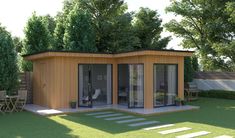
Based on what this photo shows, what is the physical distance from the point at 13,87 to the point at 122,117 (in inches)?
209

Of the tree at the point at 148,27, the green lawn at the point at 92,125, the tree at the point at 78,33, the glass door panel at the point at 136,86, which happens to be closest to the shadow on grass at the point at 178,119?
the green lawn at the point at 92,125

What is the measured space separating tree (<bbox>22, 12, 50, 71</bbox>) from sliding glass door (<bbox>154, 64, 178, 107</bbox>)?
7.64 m

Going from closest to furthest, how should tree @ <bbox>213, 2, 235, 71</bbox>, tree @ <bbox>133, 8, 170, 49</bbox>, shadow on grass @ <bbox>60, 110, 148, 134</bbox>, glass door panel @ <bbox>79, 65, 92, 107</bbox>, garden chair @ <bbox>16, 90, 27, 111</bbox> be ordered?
shadow on grass @ <bbox>60, 110, 148, 134</bbox>, garden chair @ <bbox>16, 90, 27, 111</bbox>, glass door panel @ <bbox>79, 65, 92, 107</bbox>, tree @ <bbox>213, 2, 235, 71</bbox>, tree @ <bbox>133, 8, 170, 49</bbox>

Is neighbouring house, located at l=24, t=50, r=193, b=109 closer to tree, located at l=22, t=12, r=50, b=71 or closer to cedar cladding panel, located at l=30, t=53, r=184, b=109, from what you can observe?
cedar cladding panel, located at l=30, t=53, r=184, b=109

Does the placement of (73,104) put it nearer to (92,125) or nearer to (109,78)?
(109,78)

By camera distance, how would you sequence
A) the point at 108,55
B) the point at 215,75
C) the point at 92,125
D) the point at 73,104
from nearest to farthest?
the point at 92,125 < the point at 73,104 < the point at 108,55 < the point at 215,75

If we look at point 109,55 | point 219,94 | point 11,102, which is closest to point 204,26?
point 219,94

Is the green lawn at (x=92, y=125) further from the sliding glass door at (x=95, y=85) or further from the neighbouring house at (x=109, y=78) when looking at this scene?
the sliding glass door at (x=95, y=85)

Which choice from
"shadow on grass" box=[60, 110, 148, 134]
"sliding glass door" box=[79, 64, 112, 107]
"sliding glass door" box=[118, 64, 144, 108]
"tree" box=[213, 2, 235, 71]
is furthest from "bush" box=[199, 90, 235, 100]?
"shadow on grass" box=[60, 110, 148, 134]

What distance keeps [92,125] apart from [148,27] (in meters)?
15.3

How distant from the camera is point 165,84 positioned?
13.0 m

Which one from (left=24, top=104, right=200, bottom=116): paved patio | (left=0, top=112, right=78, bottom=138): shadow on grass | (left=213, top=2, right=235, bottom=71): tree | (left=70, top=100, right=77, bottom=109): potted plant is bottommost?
(left=0, top=112, right=78, bottom=138): shadow on grass

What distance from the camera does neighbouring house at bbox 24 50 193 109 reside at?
12.3 m

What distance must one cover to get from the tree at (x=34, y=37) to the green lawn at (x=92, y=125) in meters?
6.19
